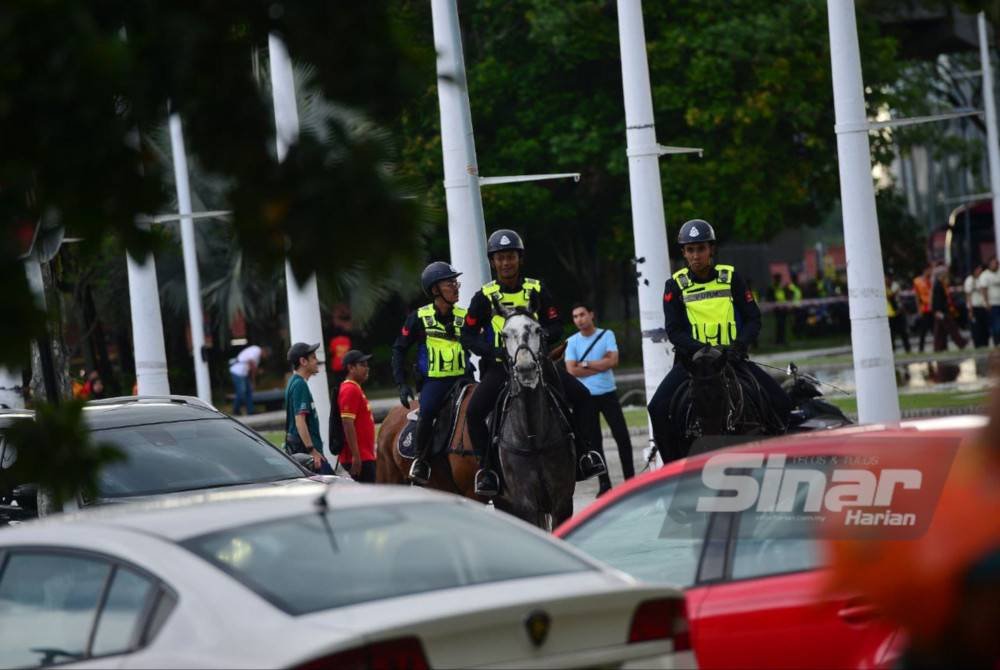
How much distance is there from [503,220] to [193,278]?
10.3 m

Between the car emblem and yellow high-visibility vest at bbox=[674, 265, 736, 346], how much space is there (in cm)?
893

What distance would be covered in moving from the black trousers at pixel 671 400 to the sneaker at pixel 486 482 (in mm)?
1268

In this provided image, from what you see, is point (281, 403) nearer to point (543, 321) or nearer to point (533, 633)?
A: point (543, 321)

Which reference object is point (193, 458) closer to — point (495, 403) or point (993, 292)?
point (495, 403)

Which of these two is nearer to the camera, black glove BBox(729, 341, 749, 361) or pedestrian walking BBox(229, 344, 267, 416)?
black glove BBox(729, 341, 749, 361)

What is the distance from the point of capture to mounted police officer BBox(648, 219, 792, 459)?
14375 mm

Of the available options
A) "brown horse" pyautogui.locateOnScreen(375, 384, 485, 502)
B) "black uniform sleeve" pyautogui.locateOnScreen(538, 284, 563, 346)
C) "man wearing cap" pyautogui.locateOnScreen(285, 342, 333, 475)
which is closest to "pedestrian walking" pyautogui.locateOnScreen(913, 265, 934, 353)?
"man wearing cap" pyautogui.locateOnScreen(285, 342, 333, 475)

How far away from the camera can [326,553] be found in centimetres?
600

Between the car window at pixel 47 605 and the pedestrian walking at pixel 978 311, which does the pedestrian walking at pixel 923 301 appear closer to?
the pedestrian walking at pixel 978 311

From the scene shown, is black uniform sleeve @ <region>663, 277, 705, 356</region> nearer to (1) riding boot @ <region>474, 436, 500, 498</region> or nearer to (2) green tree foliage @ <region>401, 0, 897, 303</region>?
(1) riding boot @ <region>474, 436, 500, 498</region>

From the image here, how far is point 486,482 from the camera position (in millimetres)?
14102

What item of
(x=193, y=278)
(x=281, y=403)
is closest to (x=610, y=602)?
(x=193, y=278)

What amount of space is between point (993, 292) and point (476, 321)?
27988 mm

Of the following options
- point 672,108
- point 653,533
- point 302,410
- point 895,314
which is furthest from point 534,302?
point 672,108
